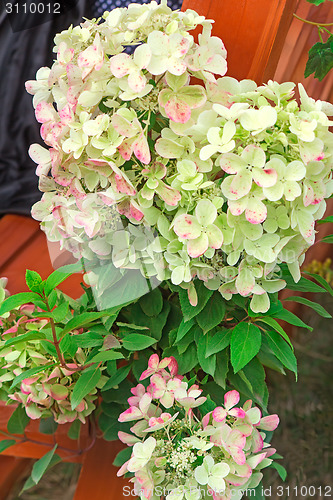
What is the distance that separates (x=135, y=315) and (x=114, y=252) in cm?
14

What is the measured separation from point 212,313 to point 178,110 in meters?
0.25

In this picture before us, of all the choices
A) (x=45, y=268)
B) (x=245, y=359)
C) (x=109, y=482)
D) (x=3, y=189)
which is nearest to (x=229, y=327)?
(x=245, y=359)

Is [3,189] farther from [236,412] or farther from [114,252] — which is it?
[236,412]

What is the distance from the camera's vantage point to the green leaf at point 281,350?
0.65m

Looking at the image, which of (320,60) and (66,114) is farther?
A: (320,60)

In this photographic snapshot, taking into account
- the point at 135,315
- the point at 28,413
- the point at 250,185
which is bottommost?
the point at 28,413

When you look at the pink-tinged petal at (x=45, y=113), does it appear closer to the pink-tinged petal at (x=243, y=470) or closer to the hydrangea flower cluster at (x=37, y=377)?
the hydrangea flower cluster at (x=37, y=377)

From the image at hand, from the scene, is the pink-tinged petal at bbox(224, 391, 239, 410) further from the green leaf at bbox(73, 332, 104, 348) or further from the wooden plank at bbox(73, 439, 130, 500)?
the wooden plank at bbox(73, 439, 130, 500)

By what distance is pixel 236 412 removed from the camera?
624 mm

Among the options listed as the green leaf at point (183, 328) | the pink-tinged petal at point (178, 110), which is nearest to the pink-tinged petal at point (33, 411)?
the green leaf at point (183, 328)

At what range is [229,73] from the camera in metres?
0.79

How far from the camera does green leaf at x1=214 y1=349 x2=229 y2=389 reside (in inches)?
27.1

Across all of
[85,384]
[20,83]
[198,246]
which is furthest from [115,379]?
[20,83]

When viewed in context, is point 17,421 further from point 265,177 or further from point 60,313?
Answer: point 265,177
